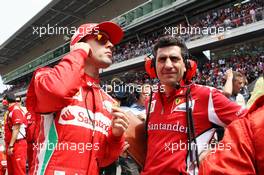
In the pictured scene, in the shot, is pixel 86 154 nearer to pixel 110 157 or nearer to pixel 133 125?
pixel 110 157

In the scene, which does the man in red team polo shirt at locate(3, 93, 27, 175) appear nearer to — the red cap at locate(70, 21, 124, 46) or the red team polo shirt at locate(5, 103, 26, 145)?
the red team polo shirt at locate(5, 103, 26, 145)

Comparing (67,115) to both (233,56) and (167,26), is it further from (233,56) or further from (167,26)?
(167,26)

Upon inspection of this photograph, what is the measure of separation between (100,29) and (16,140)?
11.5 feet

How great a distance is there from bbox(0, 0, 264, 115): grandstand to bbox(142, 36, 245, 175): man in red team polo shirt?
11651mm

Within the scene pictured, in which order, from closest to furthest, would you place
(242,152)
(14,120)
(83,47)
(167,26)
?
(242,152) → (83,47) → (14,120) → (167,26)

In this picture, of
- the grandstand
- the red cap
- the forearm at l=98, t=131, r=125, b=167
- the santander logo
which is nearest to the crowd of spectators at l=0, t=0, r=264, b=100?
the grandstand

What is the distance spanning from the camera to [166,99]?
2.05 meters

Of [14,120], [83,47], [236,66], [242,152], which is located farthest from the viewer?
[236,66]

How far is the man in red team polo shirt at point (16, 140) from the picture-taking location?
15.9 ft

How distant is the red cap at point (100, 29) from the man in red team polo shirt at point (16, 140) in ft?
10.9

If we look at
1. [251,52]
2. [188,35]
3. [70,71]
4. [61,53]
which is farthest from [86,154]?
[61,53]

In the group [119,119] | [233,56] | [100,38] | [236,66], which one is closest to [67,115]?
[119,119]

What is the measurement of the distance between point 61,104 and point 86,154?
31 cm

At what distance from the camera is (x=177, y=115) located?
192cm
